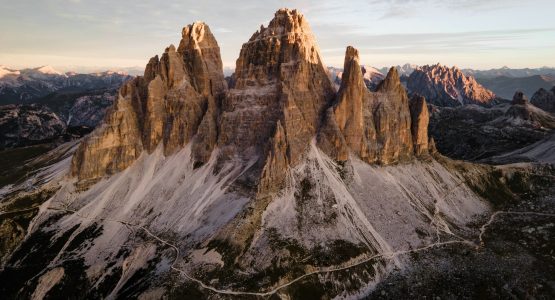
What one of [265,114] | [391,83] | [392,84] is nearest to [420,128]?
[392,84]

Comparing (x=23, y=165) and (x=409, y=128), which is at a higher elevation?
(x=409, y=128)

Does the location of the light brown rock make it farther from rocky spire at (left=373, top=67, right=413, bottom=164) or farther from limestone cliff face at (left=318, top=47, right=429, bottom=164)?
rocky spire at (left=373, top=67, right=413, bottom=164)

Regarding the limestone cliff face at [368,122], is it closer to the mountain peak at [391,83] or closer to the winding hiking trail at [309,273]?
the mountain peak at [391,83]

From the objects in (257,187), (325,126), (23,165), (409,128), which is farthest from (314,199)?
(23,165)

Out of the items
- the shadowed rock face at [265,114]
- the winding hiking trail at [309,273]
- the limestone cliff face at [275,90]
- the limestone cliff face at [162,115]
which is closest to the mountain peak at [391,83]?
the shadowed rock face at [265,114]

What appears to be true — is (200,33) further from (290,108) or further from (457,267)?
(457,267)
